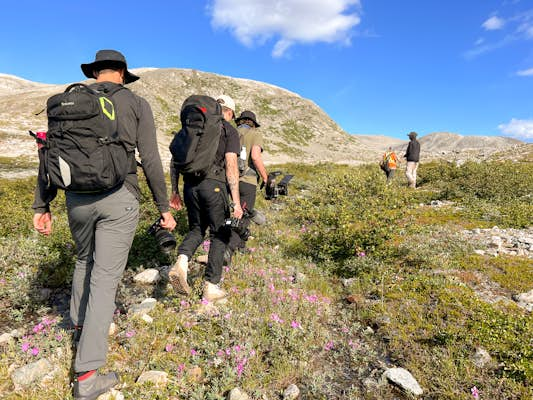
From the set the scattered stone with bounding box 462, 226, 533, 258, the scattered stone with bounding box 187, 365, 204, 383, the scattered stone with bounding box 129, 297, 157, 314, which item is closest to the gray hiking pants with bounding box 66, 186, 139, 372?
the scattered stone with bounding box 187, 365, 204, 383

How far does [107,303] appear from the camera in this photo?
116 inches

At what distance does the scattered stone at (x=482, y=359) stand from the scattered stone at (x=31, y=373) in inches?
170

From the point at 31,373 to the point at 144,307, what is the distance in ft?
4.65

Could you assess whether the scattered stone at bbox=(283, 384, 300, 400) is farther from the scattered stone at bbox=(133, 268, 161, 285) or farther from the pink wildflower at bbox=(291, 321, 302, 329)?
the scattered stone at bbox=(133, 268, 161, 285)

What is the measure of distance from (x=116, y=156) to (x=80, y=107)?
471 mm

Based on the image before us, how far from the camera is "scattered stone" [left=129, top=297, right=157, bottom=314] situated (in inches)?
161

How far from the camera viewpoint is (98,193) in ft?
9.30

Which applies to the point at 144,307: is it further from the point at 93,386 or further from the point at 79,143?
the point at 79,143

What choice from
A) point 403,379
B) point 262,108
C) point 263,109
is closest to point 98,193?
point 403,379

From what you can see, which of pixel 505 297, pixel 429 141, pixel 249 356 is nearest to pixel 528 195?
pixel 505 297

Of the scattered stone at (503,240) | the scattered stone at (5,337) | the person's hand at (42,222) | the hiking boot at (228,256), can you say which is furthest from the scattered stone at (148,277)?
the scattered stone at (503,240)

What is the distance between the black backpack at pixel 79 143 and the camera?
2.58 m

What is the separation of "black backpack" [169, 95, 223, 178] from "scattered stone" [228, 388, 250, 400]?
8.15 ft

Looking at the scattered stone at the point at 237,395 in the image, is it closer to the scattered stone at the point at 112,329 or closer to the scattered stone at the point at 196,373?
the scattered stone at the point at 196,373
